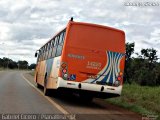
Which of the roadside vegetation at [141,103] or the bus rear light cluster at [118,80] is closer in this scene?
the bus rear light cluster at [118,80]

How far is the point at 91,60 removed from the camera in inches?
605

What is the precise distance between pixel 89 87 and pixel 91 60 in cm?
104

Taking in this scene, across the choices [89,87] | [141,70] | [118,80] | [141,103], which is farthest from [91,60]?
[141,70]

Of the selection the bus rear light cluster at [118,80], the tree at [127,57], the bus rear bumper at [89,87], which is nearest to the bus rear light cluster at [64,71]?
the bus rear bumper at [89,87]

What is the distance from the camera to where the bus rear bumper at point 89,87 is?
49.2 feet

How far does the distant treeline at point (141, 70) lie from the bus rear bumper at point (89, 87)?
3668 centimetres

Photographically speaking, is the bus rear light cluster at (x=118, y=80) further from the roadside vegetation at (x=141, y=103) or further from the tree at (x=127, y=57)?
the tree at (x=127, y=57)

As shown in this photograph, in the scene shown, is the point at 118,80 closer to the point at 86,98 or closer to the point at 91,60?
the point at 91,60

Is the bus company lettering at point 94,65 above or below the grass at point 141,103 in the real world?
above

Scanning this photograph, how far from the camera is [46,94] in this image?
18.8m

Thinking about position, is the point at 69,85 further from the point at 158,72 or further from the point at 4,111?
the point at 158,72

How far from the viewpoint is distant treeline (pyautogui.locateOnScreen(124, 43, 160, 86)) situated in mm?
57594

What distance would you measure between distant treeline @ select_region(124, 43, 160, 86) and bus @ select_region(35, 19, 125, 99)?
36.5 metres

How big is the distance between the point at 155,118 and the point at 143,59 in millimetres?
61648
